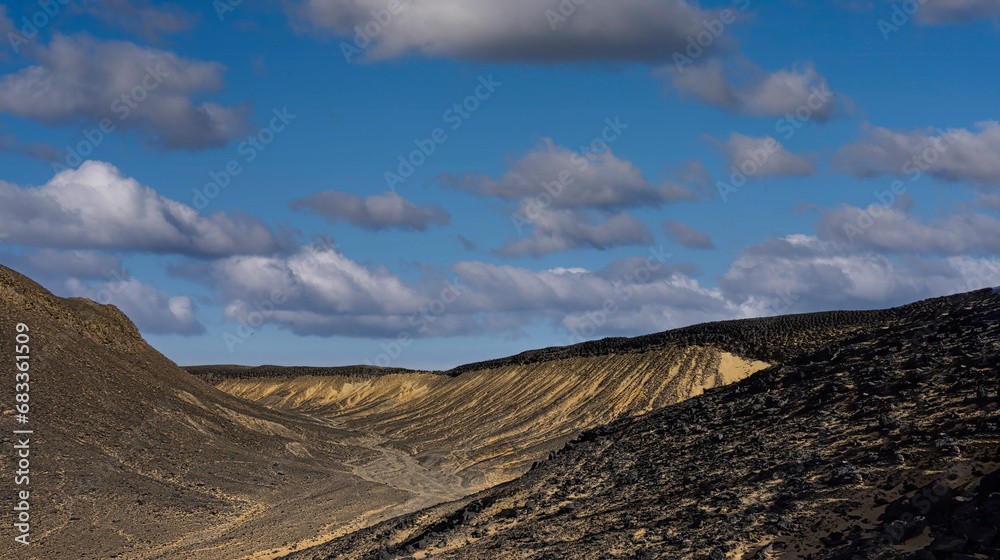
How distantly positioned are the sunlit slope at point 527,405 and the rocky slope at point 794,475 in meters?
15.5

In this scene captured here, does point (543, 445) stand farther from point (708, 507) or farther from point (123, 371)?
point (708, 507)

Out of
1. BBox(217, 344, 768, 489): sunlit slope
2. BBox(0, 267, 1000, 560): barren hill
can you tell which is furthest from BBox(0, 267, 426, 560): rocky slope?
BBox(217, 344, 768, 489): sunlit slope

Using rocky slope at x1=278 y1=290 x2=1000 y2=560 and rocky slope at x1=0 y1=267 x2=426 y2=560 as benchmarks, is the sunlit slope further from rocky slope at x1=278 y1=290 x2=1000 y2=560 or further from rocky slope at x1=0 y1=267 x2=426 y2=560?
rocky slope at x1=278 y1=290 x2=1000 y2=560

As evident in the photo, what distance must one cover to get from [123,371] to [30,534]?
656 inches

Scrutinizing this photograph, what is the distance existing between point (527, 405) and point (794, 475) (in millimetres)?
36710

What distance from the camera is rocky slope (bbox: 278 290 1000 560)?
467 inches

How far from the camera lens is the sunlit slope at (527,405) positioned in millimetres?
40906

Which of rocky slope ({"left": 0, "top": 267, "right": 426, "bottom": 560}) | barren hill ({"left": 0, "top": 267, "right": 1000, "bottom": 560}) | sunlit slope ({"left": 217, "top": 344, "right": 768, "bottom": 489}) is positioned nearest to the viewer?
barren hill ({"left": 0, "top": 267, "right": 1000, "bottom": 560})

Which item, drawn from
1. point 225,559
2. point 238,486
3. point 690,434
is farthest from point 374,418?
point 690,434

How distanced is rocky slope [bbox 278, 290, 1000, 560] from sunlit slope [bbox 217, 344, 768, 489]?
50.7ft

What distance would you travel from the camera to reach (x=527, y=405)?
50844 millimetres

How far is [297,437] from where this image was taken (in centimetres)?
4238

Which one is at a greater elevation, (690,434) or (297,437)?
(297,437)

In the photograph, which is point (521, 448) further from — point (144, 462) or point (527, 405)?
point (144, 462)
